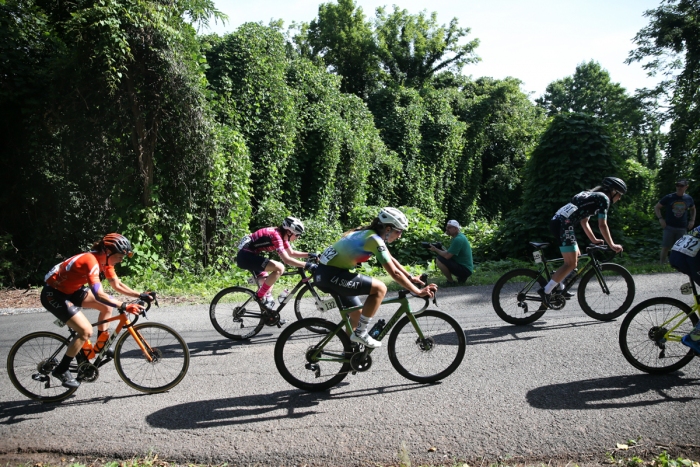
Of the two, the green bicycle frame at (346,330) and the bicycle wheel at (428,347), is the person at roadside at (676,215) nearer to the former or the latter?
the bicycle wheel at (428,347)

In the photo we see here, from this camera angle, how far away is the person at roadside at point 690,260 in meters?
4.87

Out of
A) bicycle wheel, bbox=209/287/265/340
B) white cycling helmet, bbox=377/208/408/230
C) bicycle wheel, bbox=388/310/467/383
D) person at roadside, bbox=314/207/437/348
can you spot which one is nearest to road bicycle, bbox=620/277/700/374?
bicycle wheel, bbox=388/310/467/383

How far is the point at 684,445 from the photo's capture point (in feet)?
12.8

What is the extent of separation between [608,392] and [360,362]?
2.36 m

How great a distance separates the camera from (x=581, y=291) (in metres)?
7.05

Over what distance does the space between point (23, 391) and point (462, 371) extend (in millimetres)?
4496

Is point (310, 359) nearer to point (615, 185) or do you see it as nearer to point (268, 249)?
point (268, 249)

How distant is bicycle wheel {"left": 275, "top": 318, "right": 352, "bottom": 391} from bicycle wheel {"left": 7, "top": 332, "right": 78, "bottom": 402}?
2118mm

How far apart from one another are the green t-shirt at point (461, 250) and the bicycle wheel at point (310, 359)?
5158mm

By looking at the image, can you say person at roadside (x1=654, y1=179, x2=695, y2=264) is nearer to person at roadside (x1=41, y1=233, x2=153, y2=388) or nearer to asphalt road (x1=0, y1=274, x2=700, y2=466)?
asphalt road (x1=0, y1=274, x2=700, y2=466)

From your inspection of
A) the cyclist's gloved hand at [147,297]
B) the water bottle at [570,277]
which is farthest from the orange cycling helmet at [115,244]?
the water bottle at [570,277]

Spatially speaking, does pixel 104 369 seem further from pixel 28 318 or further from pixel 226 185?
pixel 226 185

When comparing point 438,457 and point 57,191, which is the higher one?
point 57,191

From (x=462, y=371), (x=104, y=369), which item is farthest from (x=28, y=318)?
(x=462, y=371)
